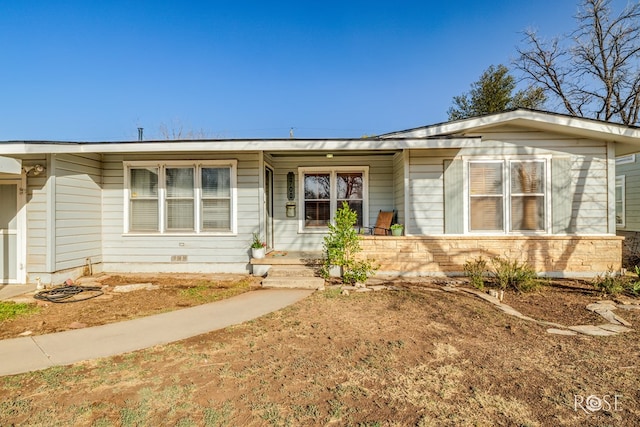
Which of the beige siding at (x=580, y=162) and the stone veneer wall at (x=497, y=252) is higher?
the beige siding at (x=580, y=162)

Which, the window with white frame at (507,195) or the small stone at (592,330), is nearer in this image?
the small stone at (592,330)

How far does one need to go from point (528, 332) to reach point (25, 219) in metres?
8.50

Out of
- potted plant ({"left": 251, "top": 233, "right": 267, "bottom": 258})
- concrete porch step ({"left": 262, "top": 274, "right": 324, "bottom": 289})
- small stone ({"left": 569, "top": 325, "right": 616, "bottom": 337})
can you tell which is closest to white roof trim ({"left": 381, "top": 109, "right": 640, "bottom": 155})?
concrete porch step ({"left": 262, "top": 274, "right": 324, "bottom": 289})

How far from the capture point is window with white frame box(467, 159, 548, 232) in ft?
22.6

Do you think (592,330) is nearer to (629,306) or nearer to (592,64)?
(629,306)

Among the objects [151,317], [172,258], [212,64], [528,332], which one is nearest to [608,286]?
[528,332]

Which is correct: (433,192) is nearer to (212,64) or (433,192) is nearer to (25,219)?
(25,219)

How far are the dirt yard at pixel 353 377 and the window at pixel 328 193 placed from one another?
448 cm

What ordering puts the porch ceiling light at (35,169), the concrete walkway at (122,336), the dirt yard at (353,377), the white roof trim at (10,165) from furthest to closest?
the porch ceiling light at (35,169), the white roof trim at (10,165), the concrete walkway at (122,336), the dirt yard at (353,377)

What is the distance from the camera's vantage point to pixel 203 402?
2.39 metres

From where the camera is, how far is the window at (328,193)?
8695 mm

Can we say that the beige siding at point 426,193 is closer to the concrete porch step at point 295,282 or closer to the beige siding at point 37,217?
the concrete porch step at point 295,282

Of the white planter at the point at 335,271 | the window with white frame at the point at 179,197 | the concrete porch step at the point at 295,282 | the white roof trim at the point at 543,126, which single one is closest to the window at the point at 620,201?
the white roof trim at the point at 543,126

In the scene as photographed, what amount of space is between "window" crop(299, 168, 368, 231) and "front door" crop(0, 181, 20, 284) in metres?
5.97
